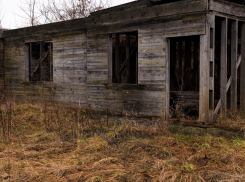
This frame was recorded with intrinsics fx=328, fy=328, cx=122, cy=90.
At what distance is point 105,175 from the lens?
18.2 ft

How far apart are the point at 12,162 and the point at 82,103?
5.73 metres

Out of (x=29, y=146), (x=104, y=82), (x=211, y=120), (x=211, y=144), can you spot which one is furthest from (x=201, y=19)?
(x=29, y=146)

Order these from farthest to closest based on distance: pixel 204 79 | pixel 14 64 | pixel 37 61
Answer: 1. pixel 14 64
2. pixel 37 61
3. pixel 204 79

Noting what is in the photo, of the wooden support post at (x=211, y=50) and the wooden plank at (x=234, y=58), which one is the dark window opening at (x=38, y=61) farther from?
the wooden plank at (x=234, y=58)

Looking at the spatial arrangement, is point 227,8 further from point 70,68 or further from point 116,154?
point 70,68

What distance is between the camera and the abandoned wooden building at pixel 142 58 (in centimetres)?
872

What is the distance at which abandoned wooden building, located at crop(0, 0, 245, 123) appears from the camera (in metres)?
8.72

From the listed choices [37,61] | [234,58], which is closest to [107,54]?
[234,58]

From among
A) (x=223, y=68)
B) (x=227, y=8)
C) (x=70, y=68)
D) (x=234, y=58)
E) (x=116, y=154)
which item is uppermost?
(x=227, y=8)

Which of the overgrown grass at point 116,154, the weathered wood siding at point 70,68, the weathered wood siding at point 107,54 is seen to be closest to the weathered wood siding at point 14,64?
the weathered wood siding at point 107,54

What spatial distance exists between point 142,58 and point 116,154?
3.97m

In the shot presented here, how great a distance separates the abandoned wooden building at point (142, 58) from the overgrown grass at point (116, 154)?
1052 millimetres

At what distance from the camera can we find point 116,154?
6852 millimetres

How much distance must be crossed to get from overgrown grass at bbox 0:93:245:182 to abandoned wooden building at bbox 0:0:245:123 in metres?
1.05
